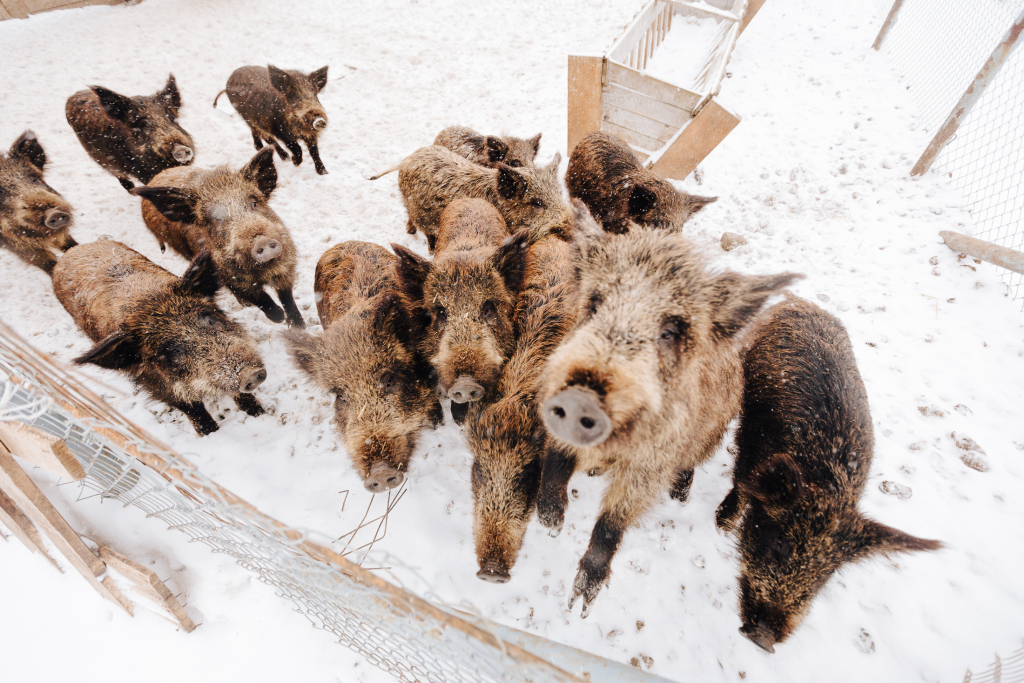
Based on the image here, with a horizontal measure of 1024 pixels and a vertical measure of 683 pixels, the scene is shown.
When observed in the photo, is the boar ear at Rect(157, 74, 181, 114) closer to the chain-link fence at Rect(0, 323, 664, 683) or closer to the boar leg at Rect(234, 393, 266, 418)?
the boar leg at Rect(234, 393, 266, 418)

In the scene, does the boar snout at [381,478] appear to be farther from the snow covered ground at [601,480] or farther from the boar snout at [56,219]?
the boar snout at [56,219]

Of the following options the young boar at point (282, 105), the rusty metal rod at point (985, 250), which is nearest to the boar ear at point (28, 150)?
the young boar at point (282, 105)

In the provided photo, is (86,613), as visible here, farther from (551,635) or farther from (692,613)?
(692,613)

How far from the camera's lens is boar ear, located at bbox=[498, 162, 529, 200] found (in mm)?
4305

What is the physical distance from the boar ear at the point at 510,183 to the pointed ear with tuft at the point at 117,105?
4.90 m

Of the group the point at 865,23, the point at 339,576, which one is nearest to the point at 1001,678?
the point at 339,576

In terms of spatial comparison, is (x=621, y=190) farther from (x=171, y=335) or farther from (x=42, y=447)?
(x=42, y=447)

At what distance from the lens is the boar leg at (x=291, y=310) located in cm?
462

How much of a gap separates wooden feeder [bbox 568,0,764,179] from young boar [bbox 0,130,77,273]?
6760 millimetres

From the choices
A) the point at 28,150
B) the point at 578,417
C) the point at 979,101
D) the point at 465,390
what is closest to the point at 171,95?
the point at 28,150

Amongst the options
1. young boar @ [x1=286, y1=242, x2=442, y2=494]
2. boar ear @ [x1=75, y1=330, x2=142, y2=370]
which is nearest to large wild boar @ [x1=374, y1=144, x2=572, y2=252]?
young boar @ [x1=286, y1=242, x2=442, y2=494]

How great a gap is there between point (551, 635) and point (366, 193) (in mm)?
6452

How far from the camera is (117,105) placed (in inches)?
201

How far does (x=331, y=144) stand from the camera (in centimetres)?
751
